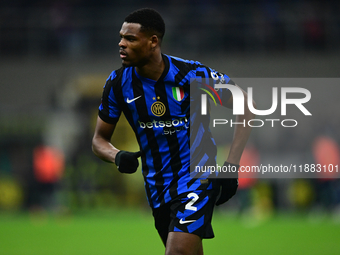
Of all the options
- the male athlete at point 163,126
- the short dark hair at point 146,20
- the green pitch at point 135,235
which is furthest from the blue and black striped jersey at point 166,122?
the green pitch at point 135,235

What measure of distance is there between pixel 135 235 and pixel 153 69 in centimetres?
569

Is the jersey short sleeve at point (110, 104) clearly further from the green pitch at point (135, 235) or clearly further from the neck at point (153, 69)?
the green pitch at point (135, 235)

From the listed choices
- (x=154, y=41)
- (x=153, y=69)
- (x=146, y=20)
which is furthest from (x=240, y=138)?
(x=146, y=20)

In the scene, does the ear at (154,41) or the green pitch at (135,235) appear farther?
the green pitch at (135,235)

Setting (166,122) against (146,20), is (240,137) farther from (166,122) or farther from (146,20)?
(146,20)

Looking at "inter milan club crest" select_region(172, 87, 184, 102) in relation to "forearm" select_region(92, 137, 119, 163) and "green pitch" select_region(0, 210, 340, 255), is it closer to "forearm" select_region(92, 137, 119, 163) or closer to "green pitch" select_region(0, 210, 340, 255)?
"forearm" select_region(92, 137, 119, 163)

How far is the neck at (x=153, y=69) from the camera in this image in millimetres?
3619

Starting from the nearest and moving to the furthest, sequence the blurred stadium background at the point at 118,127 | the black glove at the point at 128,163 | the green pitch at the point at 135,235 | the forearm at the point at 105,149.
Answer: the black glove at the point at 128,163 → the forearm at the point at 105,149 → the green pitch at the point at 135,235 → the blurred stadium background at the point at 118,127

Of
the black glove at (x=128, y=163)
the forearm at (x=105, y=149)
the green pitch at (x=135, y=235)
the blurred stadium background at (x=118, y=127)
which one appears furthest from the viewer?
the blurred stadium background at (x=118, y=127)

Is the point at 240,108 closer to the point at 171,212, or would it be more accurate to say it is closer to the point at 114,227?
the point at 171,212

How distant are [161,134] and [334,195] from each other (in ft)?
27.2

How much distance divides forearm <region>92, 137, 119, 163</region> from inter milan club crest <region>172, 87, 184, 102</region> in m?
0.58

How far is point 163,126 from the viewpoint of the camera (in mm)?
3598

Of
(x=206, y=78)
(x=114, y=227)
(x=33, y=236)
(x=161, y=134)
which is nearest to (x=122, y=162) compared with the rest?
(x=161, y=134)
